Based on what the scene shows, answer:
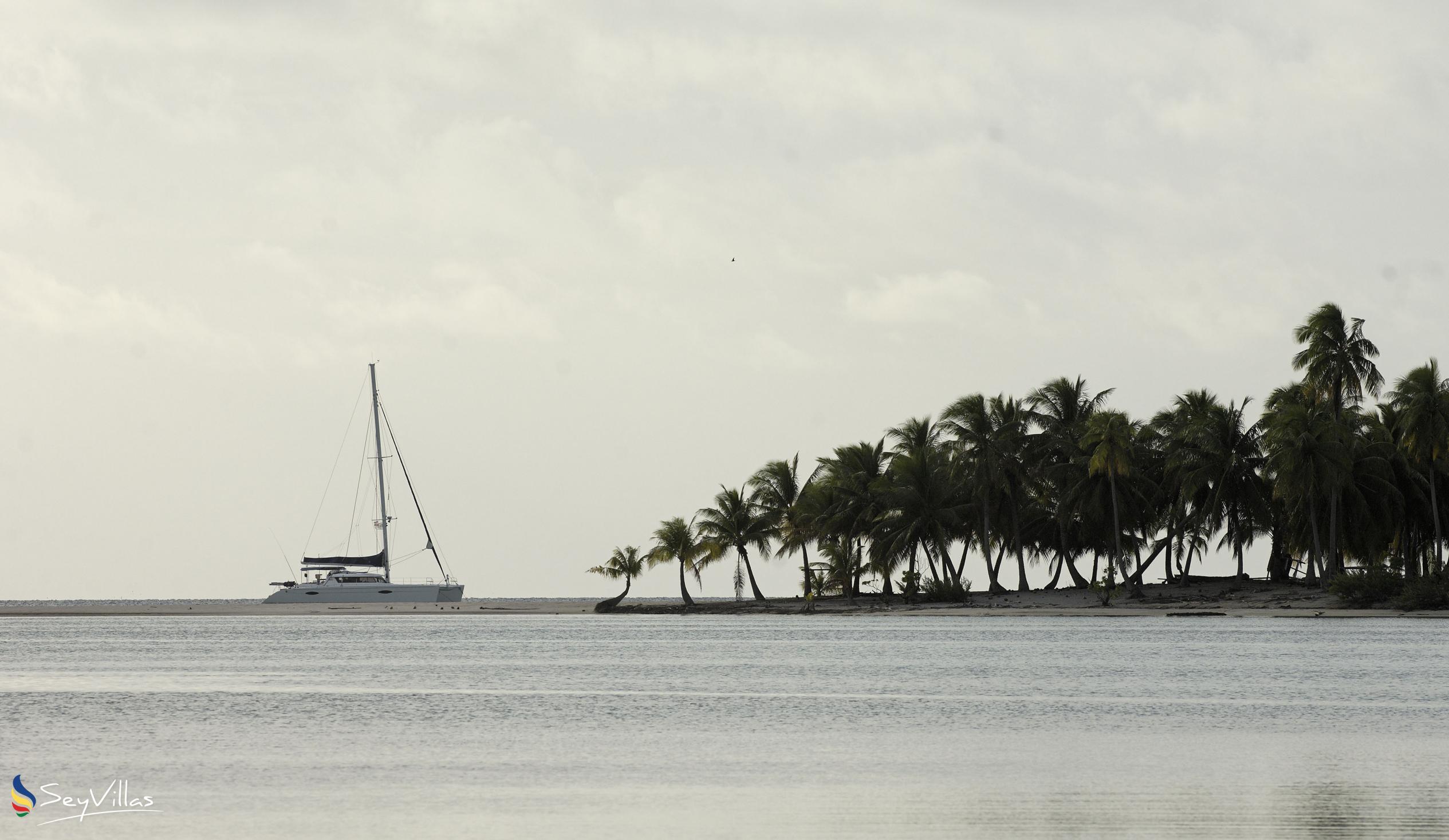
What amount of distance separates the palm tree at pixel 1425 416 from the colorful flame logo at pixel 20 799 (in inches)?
2406

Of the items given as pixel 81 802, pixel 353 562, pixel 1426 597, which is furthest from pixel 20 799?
pixel 353 562

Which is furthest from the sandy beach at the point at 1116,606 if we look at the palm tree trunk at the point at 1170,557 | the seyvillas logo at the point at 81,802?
the seyvillas logo at the point at 81,802

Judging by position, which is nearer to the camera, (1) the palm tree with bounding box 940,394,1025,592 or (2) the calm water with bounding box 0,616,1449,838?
(2) the calm water with bounding box 0,616,1449,838

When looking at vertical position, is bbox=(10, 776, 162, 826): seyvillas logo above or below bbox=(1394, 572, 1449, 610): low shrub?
below

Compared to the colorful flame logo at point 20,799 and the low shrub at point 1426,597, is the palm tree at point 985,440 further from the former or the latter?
the colorful flame logo at point 20,799

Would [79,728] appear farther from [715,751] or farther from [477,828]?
[477,828]

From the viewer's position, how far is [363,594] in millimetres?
113438

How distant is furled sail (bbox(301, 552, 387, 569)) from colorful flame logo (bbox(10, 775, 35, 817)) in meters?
91.4

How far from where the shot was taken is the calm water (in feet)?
58.1

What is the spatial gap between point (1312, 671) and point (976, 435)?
37.3m

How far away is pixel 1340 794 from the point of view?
19016 mm

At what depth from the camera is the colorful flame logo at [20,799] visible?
18.4m

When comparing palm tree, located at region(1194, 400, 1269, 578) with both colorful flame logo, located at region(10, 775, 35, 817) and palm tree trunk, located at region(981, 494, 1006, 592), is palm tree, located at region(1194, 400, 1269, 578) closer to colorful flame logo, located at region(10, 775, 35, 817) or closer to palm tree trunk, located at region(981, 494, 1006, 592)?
palm tree trunk, located at region(981, 494, 1006, 592)

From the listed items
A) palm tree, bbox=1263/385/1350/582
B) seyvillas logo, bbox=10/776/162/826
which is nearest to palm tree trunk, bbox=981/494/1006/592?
palm tree, bbox=1263/385/1350/582
